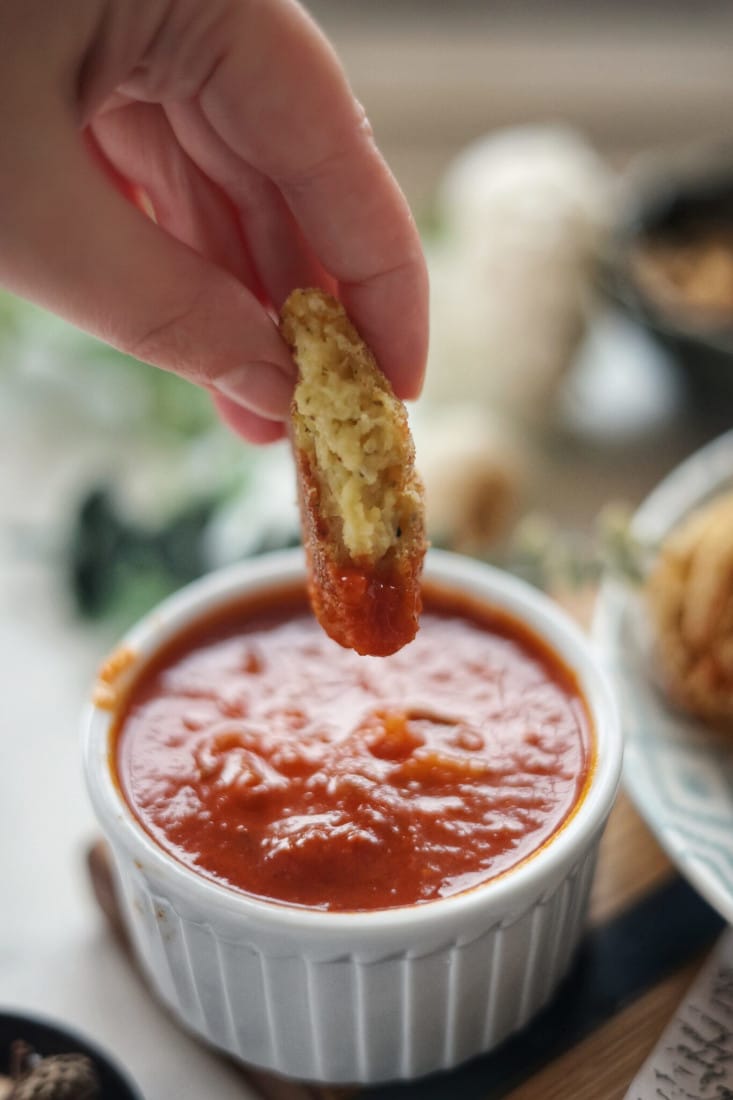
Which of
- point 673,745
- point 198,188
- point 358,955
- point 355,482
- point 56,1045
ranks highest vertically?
point 198,188

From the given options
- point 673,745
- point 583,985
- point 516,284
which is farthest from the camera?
point 516,284

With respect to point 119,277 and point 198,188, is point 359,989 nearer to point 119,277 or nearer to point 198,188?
point 119,277

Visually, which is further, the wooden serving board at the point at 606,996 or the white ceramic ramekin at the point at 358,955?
the wooden serving board at the point at 606,996

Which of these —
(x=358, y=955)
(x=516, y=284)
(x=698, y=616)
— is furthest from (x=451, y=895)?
(x=516, y=284)

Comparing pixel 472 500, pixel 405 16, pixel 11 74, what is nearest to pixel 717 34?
pixel 405 16

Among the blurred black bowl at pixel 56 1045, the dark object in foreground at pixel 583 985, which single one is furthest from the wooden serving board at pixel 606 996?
the blurred black bowl at pixel 56 1045

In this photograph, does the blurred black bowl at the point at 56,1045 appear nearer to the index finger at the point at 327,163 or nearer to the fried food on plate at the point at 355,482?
the fried food on plate at the point at 355,482

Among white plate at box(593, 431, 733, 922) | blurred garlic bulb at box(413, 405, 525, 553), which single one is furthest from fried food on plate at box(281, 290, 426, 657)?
blurred garlic bulb at box(413, 405, 525, 553)
